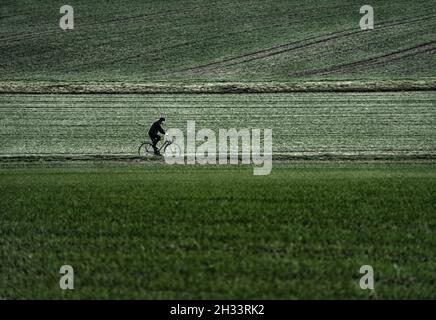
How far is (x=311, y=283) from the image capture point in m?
7.65

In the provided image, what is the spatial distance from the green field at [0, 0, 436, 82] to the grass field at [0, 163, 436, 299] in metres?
21.7

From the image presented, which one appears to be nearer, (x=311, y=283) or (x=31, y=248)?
(x=311, y=283)

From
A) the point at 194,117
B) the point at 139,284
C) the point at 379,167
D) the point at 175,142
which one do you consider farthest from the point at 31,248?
the point at 194,117

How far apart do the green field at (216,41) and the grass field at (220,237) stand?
21.7 meters

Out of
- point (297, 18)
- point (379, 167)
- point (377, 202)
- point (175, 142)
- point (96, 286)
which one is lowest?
point (96, 286)

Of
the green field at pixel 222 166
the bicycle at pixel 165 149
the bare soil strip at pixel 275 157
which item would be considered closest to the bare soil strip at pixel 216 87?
the green field at pixel 222 166

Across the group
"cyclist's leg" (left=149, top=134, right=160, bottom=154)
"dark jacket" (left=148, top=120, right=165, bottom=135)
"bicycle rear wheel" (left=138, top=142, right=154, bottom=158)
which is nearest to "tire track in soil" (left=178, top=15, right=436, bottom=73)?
"bicycle rear wheel" (left=138, top=142, right=154, bottom=158)

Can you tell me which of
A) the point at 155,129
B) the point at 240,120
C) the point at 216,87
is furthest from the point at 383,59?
the point at 155,129

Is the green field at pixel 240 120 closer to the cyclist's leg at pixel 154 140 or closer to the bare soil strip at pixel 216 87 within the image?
the bare soil strip at pixel 216 87

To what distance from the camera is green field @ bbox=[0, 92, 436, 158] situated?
80.6ft

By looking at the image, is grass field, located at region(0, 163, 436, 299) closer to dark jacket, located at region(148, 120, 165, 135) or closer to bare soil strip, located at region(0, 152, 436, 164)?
bare soil strip, located at region(0, 152, 436, 164)

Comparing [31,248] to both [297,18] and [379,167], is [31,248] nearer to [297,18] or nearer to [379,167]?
[379,167]

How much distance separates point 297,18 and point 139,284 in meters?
40.9

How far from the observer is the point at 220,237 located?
32.2ft
